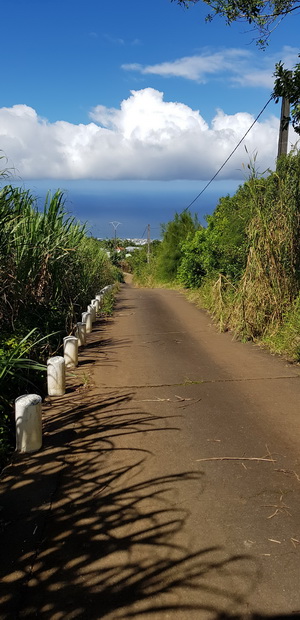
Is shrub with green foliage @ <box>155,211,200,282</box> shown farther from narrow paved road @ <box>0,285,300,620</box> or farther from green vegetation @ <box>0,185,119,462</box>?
narrow paved road @ <box>0,285,300,620</box>

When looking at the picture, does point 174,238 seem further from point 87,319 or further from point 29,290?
point 29,290

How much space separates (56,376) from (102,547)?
3.00 meters

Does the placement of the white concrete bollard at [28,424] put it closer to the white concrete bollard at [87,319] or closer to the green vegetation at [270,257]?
the green vegetation at [270,257]

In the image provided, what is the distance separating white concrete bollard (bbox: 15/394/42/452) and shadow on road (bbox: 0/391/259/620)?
0.36 ft

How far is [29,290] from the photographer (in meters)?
7.09

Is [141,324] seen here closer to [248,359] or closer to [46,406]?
[248,359]

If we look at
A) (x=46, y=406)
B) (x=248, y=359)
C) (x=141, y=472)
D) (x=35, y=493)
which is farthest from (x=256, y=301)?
(x=35, y=493)

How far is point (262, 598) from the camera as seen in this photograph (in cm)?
243

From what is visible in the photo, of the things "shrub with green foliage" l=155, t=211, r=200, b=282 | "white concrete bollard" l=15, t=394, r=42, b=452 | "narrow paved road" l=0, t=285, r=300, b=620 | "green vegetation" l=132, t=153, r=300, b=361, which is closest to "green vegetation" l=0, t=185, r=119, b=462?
"white concrete bollard" l=15, t=394, r=42, b=452

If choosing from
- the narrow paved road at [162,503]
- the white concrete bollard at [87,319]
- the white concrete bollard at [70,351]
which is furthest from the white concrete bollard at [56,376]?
the white concrete bollard at [87,319]

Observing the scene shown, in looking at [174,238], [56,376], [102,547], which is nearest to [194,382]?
[56,376]

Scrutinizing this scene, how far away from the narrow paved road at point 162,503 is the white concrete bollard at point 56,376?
139 mm

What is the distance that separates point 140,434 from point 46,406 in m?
1.35

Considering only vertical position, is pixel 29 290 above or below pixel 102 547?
above
